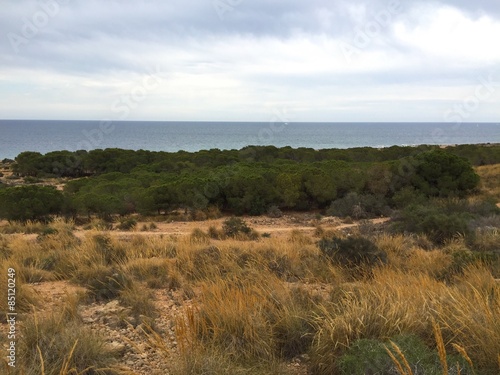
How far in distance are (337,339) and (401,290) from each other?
1.28 meters

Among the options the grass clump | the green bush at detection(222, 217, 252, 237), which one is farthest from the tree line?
the grass clump

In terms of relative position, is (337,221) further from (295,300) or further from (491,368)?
(491,368)

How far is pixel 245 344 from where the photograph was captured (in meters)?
3.82

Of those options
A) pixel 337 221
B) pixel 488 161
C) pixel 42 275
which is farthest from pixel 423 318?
pixel 488 161

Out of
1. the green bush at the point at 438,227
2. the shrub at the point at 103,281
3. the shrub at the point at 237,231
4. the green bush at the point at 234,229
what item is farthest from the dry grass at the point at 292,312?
the green bush at the point at 234,229

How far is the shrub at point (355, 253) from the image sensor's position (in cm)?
721

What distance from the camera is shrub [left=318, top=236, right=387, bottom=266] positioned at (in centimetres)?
721

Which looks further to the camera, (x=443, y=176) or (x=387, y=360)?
(x=443, y=176)

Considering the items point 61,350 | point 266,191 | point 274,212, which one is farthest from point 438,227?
point 266,191

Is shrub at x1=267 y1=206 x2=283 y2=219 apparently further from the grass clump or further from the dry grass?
the grass clump

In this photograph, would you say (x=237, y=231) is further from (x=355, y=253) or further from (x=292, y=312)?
(x=292, y=312)

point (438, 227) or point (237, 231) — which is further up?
point (438, 227)

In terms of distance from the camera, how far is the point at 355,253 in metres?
7.34

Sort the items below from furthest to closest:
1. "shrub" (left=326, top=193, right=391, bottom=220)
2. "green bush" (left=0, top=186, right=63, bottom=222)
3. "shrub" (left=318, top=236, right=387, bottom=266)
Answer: "shrub" (left=326, top=193, right=391, bottom=220)
"green bush" (left=0, top=186, right=63, bottom=222)
"shrub" (left=318, top=236, right=387, bottom=266)
